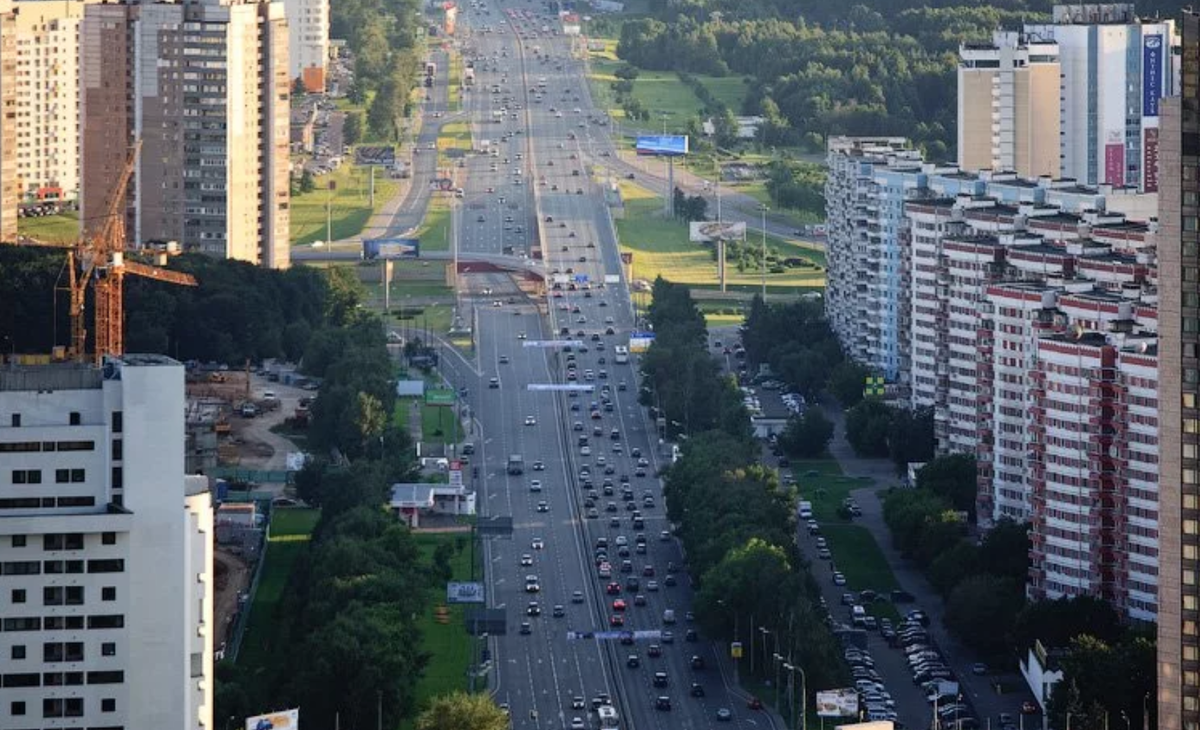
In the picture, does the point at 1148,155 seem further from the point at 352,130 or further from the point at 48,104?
the point at 352,130

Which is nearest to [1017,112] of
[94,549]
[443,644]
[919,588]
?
[919,588]

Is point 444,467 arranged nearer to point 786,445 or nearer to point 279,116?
point 786,445

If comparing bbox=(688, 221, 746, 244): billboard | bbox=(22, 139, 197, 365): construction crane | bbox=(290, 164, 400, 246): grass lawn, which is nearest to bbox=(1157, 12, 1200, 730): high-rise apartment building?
bbox=(22, 139, 197, 365): construction crane

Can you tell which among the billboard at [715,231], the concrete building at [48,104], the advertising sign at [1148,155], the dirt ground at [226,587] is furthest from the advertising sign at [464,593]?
the concrete building at [48,104]

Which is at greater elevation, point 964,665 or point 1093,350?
point 1093,350

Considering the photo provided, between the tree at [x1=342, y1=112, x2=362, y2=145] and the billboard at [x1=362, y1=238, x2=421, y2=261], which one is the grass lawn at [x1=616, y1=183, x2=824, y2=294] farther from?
the tree at [x1=342, y1=112, x2=362, y2=145]

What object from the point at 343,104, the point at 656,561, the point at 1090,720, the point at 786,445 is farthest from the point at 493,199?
the point at 1090,720
